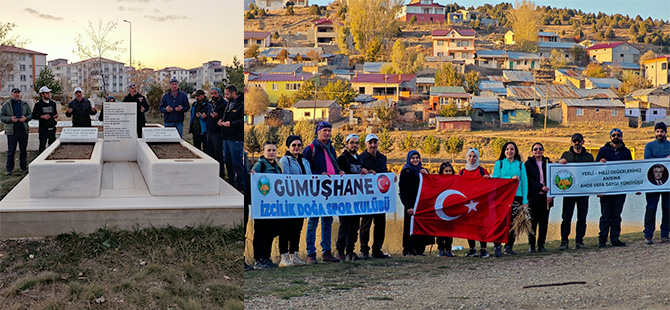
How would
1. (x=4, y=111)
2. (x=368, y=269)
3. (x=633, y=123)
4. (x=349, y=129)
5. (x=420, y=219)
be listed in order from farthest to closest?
(x=4, y=111)
(x=633, y=123)
(x=349, y=129)
(x=420, y=219)
(x=368, y=269)

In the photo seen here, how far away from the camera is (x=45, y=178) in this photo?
851 centimetres

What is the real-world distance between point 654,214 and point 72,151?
836cm

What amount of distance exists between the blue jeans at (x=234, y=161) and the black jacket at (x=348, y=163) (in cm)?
259

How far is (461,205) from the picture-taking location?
318 inches

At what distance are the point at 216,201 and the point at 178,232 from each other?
0.77m

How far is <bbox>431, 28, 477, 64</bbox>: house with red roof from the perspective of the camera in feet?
29.2

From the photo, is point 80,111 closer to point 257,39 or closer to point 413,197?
point 257,39

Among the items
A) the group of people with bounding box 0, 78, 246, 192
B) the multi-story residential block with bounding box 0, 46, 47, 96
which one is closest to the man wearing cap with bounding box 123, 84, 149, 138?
the group of people with bounding box 0, 78, 246, 192

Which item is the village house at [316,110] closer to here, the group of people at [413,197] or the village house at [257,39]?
the group of people at [413,197]

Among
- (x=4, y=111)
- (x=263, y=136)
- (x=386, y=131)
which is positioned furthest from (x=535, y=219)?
(x=4, y=111)

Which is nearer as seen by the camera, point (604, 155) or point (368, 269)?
point (368, 269)

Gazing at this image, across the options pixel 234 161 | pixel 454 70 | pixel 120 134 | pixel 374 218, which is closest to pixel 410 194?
pixel 374 218

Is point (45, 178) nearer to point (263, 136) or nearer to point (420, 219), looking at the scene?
point (263, 136)

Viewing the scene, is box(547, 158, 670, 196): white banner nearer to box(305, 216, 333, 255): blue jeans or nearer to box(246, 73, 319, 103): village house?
box(305, 216, 333, 255): blue jeans
